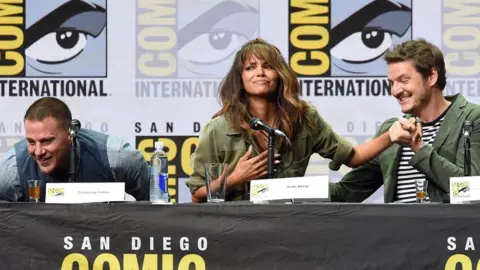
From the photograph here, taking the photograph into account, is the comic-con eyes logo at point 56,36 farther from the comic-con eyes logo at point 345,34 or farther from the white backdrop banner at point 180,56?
the comic-con eyes logo at point 345,34

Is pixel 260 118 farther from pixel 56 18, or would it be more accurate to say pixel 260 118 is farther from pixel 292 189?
pixel 56 18

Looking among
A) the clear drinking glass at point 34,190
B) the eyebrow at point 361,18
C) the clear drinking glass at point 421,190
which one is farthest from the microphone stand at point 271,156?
the eyebrow at point 361,18

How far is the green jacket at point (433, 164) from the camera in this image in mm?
4152

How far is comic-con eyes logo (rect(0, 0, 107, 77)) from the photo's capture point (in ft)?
17.7

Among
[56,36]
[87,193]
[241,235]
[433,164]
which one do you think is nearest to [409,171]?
[433,164]

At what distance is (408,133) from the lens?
4.14 meters

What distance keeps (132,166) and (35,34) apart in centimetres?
116

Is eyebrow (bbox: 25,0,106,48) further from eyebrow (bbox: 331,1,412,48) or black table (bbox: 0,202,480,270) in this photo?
black table (bbox: 0,202,480,270)

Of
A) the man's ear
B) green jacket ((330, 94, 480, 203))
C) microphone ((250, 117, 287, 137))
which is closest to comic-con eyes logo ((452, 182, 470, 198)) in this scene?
green jacket ((330, 94, 480, 203))

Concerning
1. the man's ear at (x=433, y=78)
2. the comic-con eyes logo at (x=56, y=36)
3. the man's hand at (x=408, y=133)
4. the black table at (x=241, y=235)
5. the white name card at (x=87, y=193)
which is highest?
the comic-con eyes logo at (x=56, y=36)

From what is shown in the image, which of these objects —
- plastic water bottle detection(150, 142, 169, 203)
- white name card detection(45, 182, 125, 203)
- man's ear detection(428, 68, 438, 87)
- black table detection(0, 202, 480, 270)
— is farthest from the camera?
man's ear detection(428, 68, 438, 87)

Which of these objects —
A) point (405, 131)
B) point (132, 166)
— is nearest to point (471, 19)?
point (405, 131)

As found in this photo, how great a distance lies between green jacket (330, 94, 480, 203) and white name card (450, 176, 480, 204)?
1.88ft

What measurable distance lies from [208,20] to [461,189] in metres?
2.20
